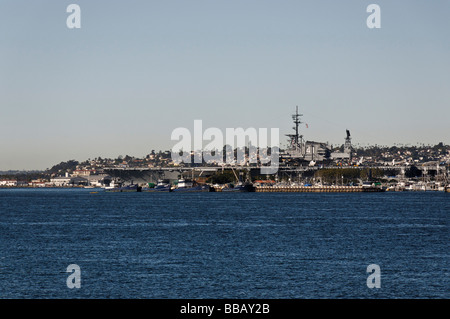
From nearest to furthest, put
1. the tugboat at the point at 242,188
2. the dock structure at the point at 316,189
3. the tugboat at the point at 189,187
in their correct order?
the dock structure at the point at 316,189
the tugboat at the point at 242,188
the tugboat at the point at 189,187

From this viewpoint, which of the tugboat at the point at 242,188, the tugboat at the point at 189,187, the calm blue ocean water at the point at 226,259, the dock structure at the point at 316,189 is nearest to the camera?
the calm blue ocean water at the point at 226,259

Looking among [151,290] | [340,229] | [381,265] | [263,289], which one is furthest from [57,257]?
[340,229]

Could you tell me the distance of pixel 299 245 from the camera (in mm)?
38312

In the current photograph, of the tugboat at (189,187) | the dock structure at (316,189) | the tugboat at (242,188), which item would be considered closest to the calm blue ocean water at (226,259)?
the dock structure at (316,189)

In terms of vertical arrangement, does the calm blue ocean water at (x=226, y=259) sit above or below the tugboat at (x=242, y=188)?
above

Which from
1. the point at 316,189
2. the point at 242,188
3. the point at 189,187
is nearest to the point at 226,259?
the point at 316,189

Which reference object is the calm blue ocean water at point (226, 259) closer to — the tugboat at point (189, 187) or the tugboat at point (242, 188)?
the tugboat at point (242, 188)

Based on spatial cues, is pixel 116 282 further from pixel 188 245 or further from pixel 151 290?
pixel 188 245

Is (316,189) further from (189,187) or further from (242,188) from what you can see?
(189,187)

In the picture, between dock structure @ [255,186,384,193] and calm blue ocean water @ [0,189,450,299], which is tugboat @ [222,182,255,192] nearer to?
dock structure @ [255,186,384,193]

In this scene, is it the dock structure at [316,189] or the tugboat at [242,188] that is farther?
the tugboat at [242,188]

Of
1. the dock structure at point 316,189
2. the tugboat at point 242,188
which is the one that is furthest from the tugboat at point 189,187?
the dock structure at point 316,189

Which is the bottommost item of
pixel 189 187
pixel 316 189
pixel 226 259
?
pixel 316 189

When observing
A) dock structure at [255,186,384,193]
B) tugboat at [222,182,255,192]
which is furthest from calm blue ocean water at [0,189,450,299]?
tugboat at [222,182,255,192]
